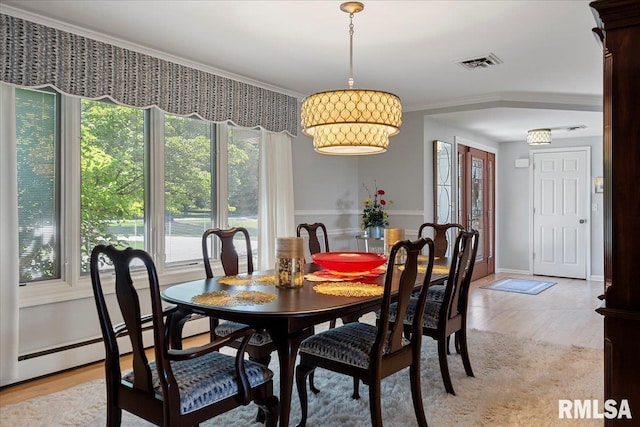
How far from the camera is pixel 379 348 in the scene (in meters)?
2.09

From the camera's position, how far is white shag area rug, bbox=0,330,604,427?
2.42 metres

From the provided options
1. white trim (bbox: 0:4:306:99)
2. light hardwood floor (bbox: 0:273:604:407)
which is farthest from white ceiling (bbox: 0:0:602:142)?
light hardwood floor (bbox: 0:273:604:407)

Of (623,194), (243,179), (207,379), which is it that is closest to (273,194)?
(243,179)

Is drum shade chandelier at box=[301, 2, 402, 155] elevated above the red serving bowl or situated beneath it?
elevated above

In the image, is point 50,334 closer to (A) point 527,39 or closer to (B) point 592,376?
(B) point 592,376

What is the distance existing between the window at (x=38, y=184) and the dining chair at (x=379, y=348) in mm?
2020

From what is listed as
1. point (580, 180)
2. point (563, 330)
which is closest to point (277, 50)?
point (563, 330)

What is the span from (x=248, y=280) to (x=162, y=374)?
1.05 m

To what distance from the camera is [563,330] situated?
421cm

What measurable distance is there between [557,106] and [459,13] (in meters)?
2.75

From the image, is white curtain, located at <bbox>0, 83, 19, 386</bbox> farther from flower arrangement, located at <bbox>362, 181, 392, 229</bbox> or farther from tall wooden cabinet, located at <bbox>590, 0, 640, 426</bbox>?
flower arrangement, located at <bbox>362, 181, 392, 229</bbox>

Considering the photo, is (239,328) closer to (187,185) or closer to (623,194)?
(187,185)

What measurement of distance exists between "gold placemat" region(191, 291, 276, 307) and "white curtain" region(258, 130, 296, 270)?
7.83ft

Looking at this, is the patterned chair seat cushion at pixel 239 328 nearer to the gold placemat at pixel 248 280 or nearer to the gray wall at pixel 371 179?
the gold placemat at pixel 248 280
